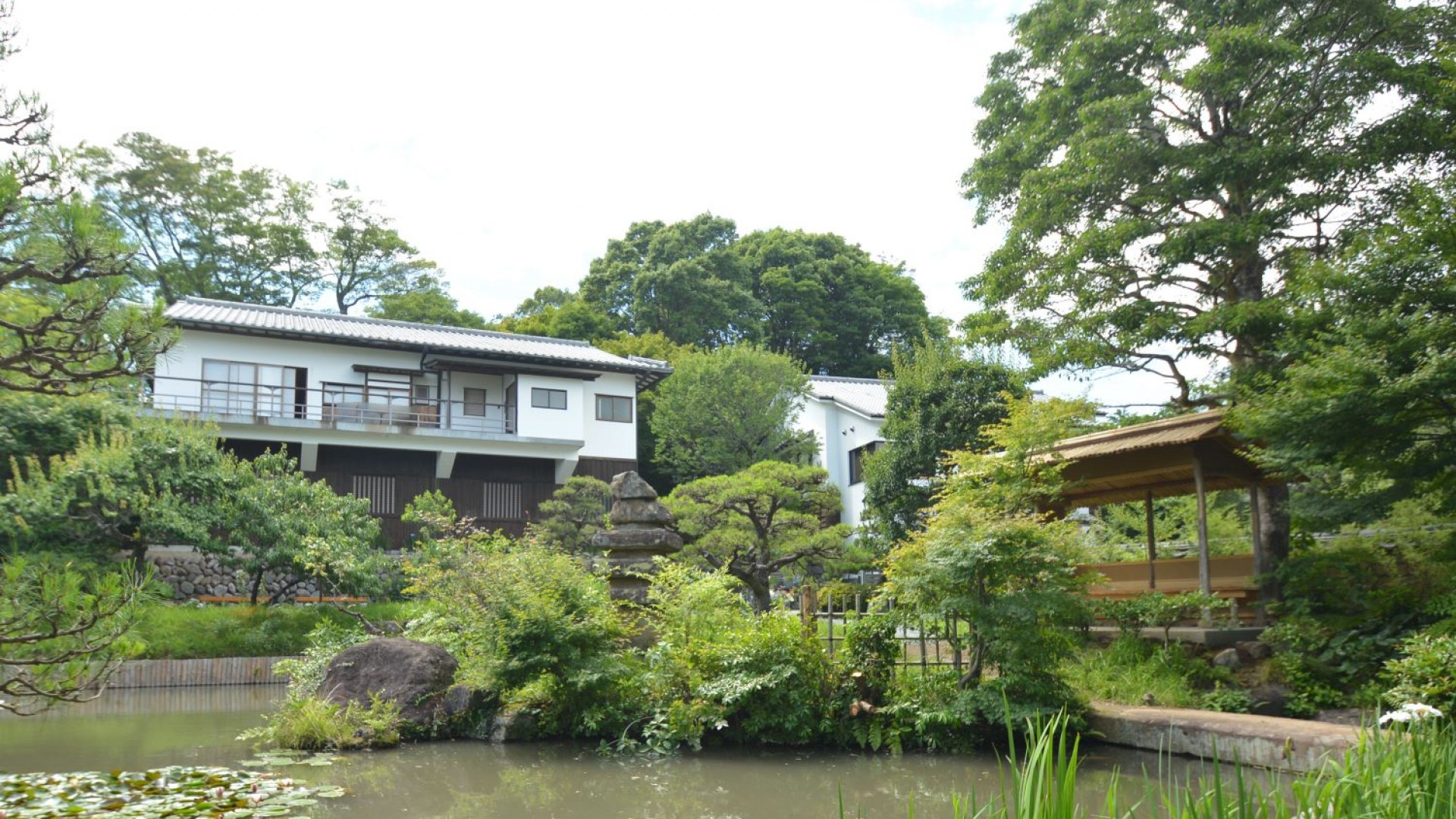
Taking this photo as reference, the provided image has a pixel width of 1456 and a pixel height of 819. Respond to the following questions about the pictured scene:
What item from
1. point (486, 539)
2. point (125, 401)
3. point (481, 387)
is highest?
point (481, 387)

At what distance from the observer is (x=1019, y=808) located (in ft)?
8.01

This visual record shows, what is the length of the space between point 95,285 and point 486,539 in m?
9.22

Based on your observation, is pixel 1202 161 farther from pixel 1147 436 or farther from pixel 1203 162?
pixel 1147 436

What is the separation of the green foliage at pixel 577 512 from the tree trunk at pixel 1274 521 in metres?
13.9

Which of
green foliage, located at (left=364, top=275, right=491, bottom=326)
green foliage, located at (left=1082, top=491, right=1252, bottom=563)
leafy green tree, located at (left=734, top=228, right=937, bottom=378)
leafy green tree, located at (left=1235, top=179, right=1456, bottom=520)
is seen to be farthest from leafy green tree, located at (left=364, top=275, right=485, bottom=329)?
leafy green tree, located at (left=1235, top=179, right=1456, bottom=520)

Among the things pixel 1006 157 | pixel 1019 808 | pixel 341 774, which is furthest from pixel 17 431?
pixel 1019 808

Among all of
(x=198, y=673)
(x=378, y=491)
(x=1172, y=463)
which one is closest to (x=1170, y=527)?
(x=1172, y=463)

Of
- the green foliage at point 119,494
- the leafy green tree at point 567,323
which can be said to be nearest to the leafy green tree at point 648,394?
the leafy green tree at point 567,323

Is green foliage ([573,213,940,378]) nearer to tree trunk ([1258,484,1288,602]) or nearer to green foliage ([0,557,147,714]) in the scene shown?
tree trunk ([1258,484,1288,602])

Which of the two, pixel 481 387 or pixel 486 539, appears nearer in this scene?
pixel 486 539

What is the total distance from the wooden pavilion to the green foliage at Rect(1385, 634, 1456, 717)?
134 inches

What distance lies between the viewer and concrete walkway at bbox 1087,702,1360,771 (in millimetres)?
6945

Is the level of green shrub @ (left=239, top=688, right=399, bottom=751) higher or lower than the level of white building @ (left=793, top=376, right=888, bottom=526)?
lower

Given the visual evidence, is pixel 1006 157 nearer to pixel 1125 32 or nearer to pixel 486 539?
pixel 1125 32
